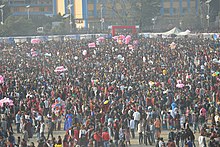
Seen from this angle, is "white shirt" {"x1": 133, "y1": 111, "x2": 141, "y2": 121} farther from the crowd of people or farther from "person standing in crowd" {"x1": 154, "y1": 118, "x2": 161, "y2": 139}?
"person standing in crowd" {"x1": 154, "y1": 118, "x2": 161, "y2": 139}

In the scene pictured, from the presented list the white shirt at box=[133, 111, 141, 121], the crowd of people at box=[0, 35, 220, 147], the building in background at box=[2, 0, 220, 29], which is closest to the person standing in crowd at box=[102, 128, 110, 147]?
the crowd of people at box=[0, 35, 220, 147]

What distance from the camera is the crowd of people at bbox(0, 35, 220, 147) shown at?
17953 millimetres

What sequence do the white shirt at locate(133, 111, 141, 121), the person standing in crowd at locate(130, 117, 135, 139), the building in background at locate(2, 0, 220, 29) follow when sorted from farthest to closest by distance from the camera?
the building in background at locate(2, 0, 220, 29)
the white shirt at locate(133, 111, 141, 121)
the person standing in crowd at locate(130, 117, 135, 139)

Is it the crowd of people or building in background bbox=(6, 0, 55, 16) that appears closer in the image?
the crowd of people

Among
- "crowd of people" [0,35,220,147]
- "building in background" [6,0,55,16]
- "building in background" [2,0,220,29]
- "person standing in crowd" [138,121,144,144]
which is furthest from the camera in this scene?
"building in background" [6,0,55,16]

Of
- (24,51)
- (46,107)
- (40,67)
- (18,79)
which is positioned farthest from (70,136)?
(24,51)

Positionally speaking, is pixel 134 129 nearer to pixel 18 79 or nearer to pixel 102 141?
pixel 102 141

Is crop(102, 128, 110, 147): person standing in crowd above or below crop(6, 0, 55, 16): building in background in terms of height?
below

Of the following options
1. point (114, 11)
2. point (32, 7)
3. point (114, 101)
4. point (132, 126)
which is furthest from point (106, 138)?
point (32, 7)

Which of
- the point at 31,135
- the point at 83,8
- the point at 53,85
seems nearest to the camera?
the point at 31,135

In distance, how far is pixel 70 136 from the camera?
57.5 ft

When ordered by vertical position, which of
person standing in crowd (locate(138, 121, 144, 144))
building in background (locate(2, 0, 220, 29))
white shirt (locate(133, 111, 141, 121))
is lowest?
person standing in crowd (locate(138, 121, 144, 144))

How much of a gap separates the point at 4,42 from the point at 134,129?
44174 millimetres

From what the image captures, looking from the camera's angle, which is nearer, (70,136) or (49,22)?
(70,136)
